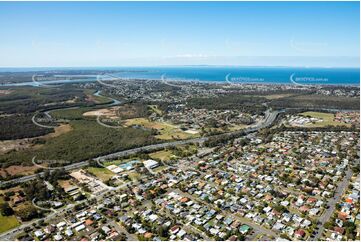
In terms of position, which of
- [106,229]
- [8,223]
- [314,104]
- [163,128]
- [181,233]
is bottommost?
[8,223]

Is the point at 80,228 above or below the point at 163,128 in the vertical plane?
below

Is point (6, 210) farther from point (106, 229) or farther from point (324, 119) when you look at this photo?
point (324, 119)

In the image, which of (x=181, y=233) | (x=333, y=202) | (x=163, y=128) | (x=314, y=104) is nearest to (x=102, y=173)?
(x=181, y=233)

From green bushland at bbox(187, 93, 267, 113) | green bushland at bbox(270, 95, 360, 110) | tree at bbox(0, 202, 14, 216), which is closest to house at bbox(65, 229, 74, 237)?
tree at bbox(0, 202, 14, 216)

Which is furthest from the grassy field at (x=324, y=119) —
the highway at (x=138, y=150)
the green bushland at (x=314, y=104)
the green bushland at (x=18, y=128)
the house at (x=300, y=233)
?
the green bushland at (x=18, y=128)

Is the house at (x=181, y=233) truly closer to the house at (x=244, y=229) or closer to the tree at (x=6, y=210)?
the house at (x=244, y=229)

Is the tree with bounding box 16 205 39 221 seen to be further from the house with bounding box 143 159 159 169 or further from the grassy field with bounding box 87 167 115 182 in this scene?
the house with bounding box 143 159 159 169

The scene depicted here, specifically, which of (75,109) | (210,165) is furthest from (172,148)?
(75,109)
